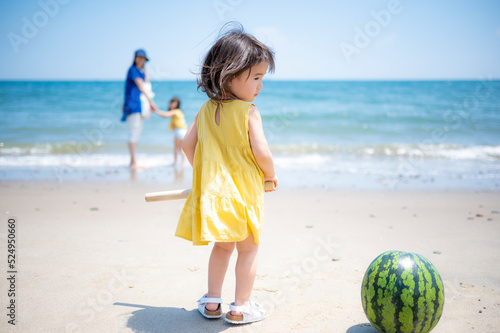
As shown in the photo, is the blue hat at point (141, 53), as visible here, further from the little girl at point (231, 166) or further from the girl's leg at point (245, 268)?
the girl's leg at point (245, 268)

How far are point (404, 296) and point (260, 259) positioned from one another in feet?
5.99

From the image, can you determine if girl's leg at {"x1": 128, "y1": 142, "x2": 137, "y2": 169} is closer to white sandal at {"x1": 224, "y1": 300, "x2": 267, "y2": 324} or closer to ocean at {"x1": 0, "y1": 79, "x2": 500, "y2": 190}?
ocean at {"x1": 0, "y1": 79, "x2": 500, "y2": 190}

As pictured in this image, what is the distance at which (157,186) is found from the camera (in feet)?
24.3

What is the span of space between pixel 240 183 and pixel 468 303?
1.94 metres

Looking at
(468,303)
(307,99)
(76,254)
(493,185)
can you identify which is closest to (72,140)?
(76,254)

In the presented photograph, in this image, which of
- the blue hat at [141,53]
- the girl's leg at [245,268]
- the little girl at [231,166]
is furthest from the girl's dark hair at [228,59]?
the blue hat at [141,53]

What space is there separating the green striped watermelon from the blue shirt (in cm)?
687

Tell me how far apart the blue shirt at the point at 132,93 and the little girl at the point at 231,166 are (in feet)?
19.2

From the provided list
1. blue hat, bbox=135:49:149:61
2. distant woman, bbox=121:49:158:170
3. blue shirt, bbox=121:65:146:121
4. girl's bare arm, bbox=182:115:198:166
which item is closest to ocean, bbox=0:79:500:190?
distant woman, bbox=121:49:158:170

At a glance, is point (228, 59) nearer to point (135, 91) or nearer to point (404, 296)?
point (404, 296)

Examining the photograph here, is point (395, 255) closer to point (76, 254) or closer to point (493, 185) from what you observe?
point (76, 254)

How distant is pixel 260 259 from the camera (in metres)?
4.09

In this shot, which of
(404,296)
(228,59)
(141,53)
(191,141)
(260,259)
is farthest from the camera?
(141,53)

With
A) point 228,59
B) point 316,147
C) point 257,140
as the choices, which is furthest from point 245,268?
point 316,147
